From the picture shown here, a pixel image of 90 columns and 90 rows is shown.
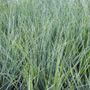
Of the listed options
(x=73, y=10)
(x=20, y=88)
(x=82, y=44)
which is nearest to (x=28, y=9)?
(x=73, y=10)

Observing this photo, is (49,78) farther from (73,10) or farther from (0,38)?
(73,10)

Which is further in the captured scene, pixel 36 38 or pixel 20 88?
pixel 36 38

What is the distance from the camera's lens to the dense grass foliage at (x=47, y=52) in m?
0.77

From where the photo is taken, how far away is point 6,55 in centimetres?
88

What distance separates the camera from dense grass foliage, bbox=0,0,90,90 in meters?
0.77

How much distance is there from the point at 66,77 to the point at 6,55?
0.26 m

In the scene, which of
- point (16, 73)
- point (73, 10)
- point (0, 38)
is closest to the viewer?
point (16, 73)

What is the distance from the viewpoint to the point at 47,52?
3.02ft

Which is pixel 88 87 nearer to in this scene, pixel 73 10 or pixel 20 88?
pixel 20 88

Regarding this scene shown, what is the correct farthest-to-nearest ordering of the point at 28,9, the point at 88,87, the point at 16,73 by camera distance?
the point at 28,9 → the point at 16,73 → the point at 88,87

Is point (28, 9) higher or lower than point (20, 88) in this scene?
higher

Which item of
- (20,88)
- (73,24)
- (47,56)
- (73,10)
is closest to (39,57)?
(47,56)

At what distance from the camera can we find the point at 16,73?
87 cm

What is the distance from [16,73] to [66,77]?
0.21 metres
